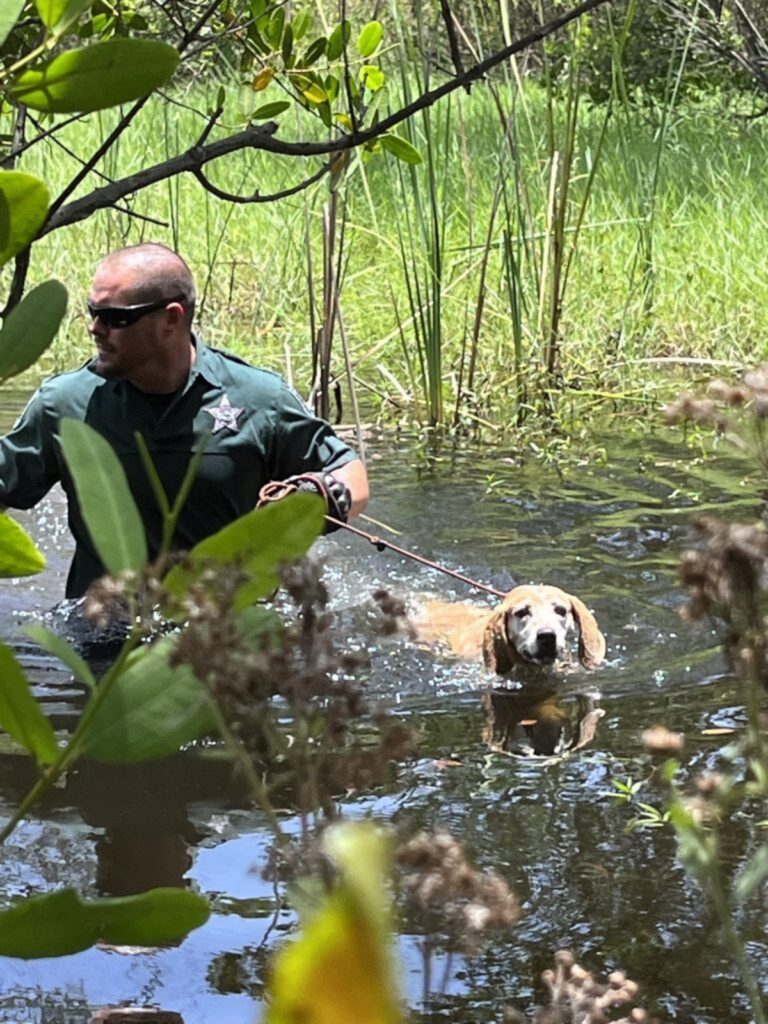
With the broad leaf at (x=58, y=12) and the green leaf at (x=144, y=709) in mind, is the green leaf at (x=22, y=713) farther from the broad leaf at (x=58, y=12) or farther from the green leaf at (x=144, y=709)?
the broad leaf at (x=58, y=12)

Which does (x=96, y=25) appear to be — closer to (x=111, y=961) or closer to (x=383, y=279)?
(x=111, y=961)

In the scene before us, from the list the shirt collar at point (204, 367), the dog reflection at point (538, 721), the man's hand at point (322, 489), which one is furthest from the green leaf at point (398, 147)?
the shirt collar at point (204, 367)

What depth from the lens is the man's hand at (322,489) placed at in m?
4.32

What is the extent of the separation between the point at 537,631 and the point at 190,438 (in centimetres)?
136

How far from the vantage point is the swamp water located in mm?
2871

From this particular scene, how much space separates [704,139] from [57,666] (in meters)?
8.82

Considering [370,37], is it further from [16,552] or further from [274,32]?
[16,552]

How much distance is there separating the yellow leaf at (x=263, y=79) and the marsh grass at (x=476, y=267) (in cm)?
312

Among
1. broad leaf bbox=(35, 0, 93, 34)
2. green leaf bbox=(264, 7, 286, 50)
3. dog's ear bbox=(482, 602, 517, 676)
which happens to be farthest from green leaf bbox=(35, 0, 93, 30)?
dog's ear bbox=(482, 602, 517, 676)

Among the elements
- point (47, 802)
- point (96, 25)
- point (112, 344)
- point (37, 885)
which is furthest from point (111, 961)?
point (112, 344)

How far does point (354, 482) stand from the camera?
5375 mm

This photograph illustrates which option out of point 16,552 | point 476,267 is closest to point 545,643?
point 476,267

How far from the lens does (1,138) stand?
2703 millimetres

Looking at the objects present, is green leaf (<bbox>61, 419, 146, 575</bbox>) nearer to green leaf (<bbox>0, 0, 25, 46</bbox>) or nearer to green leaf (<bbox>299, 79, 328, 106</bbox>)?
green leaf (<bbox>0, 0, 25, 46</bbox>)
